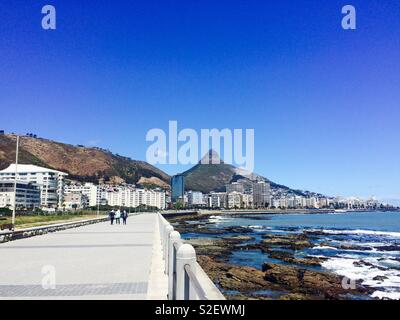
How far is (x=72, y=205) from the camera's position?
384 feet

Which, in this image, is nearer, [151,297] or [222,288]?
[151,297]

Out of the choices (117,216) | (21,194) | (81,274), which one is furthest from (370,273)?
(21,194)

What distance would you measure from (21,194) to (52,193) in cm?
1638

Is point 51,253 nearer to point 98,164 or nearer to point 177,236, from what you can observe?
point 177,236

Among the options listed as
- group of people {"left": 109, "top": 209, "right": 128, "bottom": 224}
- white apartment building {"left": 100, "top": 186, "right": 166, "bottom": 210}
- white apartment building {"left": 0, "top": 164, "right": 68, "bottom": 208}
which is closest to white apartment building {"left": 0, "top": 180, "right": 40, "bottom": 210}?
white apartment building {"left": 0, "top": 164, "right": 68, "bottom": 208}

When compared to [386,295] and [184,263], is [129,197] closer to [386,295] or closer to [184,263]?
[386,295]

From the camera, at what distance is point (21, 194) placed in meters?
96.2

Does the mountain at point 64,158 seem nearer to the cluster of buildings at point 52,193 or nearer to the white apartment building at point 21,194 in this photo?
the cluster of buildings at point 52,193

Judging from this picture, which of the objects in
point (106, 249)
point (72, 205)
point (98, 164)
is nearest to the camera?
point (106, 249)

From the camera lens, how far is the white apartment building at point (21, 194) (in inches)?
3595

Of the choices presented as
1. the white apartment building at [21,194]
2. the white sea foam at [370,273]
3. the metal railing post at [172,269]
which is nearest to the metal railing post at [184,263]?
the metal railing post at [172,269]

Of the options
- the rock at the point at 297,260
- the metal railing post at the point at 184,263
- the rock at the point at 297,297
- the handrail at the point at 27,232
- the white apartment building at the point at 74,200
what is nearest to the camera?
the metal railing post at the point at 184,263
